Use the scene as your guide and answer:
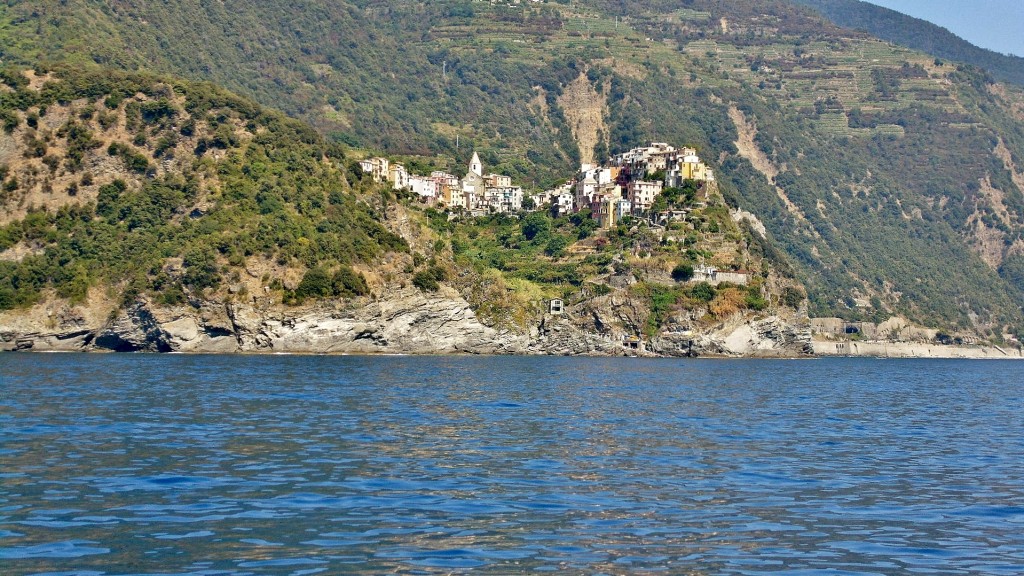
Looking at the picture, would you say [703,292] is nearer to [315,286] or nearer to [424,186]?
[315,286]

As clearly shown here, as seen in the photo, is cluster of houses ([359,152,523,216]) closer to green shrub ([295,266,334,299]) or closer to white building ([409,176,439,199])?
white building ([409,176,439,199])

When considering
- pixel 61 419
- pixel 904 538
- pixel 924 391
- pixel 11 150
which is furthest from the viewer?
pixel 11 150

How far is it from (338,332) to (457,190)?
6972 cm

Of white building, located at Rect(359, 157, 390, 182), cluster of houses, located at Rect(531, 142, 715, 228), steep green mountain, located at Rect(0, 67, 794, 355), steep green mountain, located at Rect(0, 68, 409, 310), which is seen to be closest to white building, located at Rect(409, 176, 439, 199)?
white building, located at Rect(359, 157, 390, 182)

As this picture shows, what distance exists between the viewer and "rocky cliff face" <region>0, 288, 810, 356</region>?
10675 centimetres

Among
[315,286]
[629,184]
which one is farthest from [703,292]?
[315,286]

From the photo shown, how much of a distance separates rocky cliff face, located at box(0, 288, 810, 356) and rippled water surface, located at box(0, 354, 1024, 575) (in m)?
52.8

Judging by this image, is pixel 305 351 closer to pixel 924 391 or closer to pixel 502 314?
pixel 502 314

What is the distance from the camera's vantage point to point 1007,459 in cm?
3494

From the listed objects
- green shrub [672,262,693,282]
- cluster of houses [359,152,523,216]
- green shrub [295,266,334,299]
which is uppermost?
cluster of houses [359,152,523,216]

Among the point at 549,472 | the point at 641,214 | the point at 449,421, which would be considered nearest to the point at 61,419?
the point at 449,421

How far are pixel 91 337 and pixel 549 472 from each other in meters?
86.6

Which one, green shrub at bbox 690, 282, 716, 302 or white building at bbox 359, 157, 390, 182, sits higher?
white building at bbox 359, 157, 390, 182

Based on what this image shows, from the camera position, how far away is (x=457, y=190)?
589 feet
